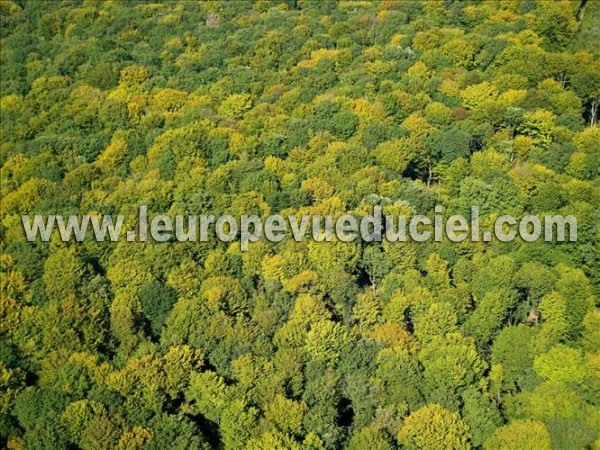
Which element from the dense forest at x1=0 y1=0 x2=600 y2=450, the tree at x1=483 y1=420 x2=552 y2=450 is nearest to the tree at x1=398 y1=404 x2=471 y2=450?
the dense forest at x1=0 y1=0 x2=600 y2=450

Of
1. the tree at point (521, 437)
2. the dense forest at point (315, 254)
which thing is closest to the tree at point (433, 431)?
the dense forest at point (315, 254)

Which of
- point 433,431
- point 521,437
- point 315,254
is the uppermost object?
point 315,254

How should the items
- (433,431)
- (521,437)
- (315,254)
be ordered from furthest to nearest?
(315,254) < (433,431) < (521,437)

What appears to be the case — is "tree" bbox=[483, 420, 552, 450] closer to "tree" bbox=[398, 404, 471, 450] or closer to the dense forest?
the dense forest

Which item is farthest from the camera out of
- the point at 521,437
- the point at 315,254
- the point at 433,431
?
the point at 315,254

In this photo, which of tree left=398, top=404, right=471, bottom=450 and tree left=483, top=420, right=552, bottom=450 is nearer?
tree left=483, top=420, right=552, bottom=450

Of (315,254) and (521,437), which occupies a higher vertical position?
(315,254)

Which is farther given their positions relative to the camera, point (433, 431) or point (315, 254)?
point (315, 254)

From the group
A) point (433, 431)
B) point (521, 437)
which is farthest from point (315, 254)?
point (521, 437)

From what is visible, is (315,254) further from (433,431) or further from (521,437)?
(521,437)

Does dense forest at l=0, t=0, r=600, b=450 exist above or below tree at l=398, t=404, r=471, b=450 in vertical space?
above
